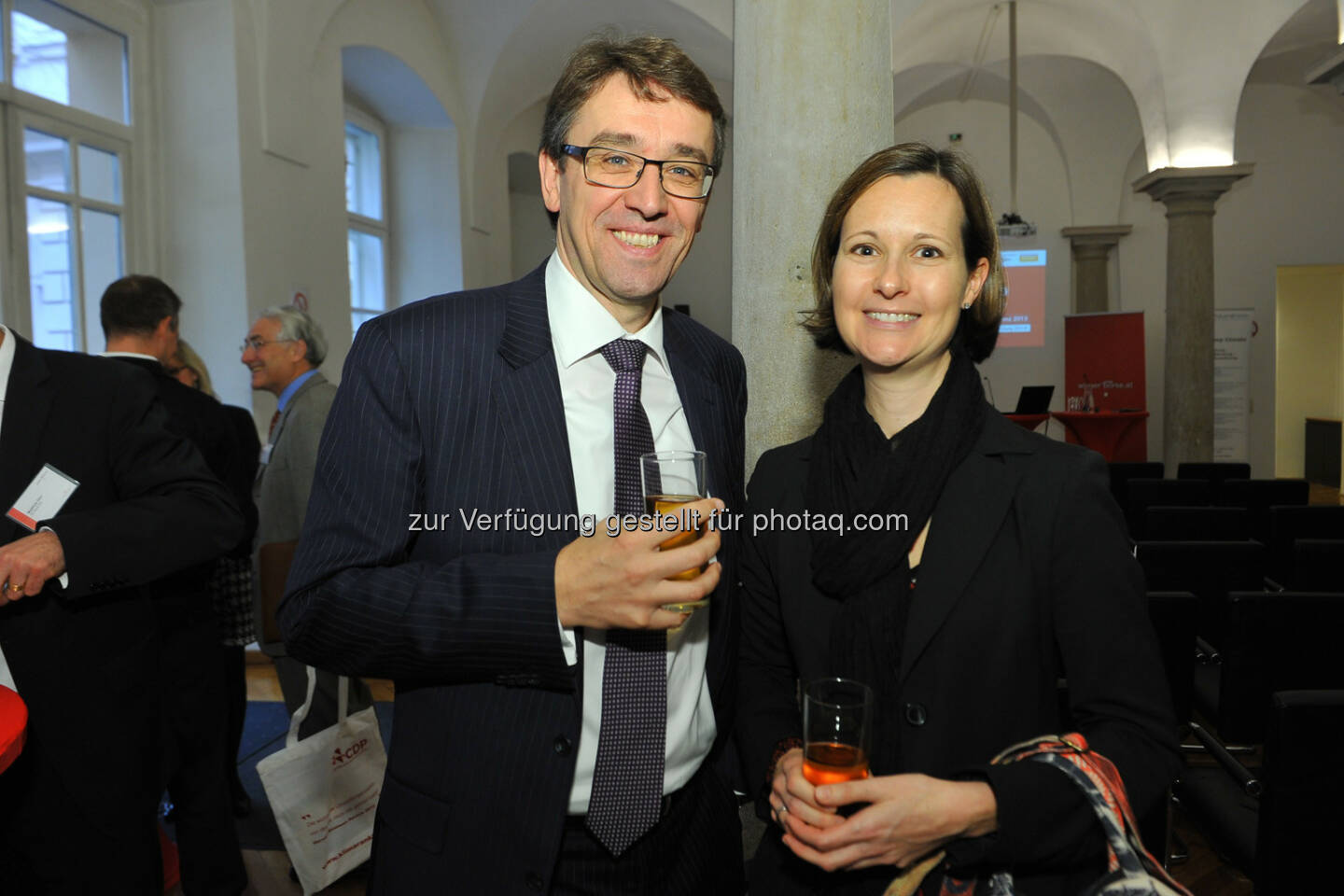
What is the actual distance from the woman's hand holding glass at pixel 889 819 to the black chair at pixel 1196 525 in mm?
3795

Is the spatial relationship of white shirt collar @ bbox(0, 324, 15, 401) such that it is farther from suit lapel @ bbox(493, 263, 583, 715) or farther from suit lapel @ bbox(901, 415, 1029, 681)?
suit lapel @ bbox(901, 415, 1029, 681)

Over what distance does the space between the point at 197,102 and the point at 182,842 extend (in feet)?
16.5

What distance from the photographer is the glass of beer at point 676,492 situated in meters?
1.12

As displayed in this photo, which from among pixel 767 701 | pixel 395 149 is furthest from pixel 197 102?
pixel 767 701

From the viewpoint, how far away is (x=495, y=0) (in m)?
8.91

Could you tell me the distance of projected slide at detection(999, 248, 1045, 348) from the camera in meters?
14.1

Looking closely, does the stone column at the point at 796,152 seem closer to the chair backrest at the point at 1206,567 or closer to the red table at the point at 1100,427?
the chair backrest at the point at 1206,567

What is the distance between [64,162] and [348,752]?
4.53m

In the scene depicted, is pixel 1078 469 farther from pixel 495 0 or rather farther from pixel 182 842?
pixel 495 0

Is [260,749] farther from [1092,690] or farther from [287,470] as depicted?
[1092,690]

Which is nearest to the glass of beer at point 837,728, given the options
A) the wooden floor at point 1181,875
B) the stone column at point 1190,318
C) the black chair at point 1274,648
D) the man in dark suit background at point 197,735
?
the black chair at point 1274,648

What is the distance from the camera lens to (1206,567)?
3520 millimetres

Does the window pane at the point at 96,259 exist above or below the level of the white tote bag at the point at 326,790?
above

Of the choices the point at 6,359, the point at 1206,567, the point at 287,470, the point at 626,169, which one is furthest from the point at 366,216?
the point at 626,169
